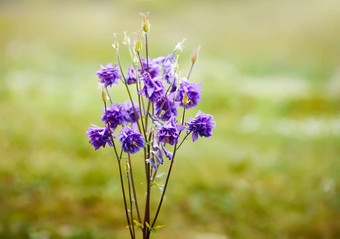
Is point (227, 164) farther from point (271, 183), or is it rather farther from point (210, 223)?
point (210, 223)

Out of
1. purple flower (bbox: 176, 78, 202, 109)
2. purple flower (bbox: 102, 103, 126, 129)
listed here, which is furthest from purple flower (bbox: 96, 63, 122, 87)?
purple flower (bbox: 176, 78, 202, 109)

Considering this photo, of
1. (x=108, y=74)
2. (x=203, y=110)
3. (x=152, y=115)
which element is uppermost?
(x=203, y=110)

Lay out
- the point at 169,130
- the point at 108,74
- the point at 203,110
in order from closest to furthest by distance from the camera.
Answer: the point at 169,130
the point at 108,74
the point at 203,110

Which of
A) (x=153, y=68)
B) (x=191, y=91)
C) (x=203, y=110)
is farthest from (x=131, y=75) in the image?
(x=203, y=110)

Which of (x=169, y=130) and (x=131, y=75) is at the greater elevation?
(x=131, y=75)

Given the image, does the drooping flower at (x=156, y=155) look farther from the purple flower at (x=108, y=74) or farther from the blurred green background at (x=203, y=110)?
the blurred green background at (x=203, y=110)

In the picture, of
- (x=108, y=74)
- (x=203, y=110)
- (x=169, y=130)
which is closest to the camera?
(x=169, y=130)

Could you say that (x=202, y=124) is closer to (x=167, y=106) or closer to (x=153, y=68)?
(x=167, y=106)

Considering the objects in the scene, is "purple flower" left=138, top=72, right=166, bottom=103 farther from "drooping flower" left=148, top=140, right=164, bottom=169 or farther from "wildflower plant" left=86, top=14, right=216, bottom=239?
"drooping flower" left=148, top=140, right=164, bottom=169
